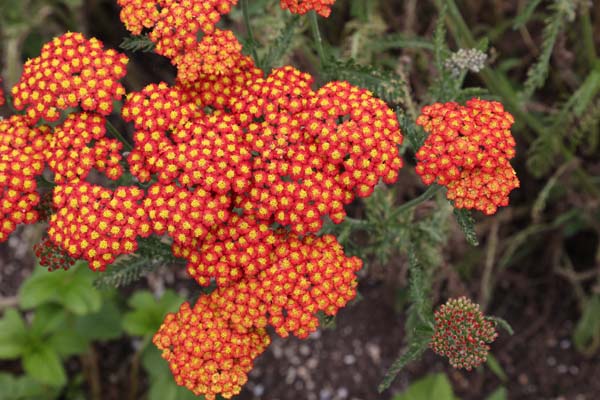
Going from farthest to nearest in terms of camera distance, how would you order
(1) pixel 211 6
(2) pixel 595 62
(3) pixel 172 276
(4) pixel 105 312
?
1. (3) pixel 172 276
2. (4) pixel 105 312
3. (2) pixel 595 62
4. (1) pixel 211 6

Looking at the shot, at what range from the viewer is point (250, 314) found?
2750 mm

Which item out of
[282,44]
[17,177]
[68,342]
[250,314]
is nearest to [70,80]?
[17,177]

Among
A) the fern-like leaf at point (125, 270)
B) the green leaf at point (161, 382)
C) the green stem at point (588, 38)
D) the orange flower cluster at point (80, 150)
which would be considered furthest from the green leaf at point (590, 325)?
the orange flower cluster at point (80, 150)

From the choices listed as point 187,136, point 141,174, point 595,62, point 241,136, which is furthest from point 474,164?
point 595,62

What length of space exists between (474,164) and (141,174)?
1.33 metres

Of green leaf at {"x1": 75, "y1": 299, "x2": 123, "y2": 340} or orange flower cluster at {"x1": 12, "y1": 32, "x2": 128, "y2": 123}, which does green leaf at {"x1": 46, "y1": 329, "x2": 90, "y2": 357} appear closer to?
green leaf at {"x1": 75, "y1": 299, "x2": 123, "y2": 340}

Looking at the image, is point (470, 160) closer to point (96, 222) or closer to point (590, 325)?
point (96, 222)

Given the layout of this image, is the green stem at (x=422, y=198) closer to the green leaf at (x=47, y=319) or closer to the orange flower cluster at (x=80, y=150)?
the orange flower cluster at (x=80, y=150)

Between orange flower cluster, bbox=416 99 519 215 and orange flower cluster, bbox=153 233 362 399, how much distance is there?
20.6 inches

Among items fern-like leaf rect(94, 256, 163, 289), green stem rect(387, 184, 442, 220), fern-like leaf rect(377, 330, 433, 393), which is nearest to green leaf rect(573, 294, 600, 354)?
green stem rect(387, 184, 442, 220)

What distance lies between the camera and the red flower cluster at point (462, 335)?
2.66 metres

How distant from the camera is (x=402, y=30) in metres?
5.06

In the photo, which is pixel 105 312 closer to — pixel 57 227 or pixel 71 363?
pixel 71 363

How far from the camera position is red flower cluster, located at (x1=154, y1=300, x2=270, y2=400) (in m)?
2.71
